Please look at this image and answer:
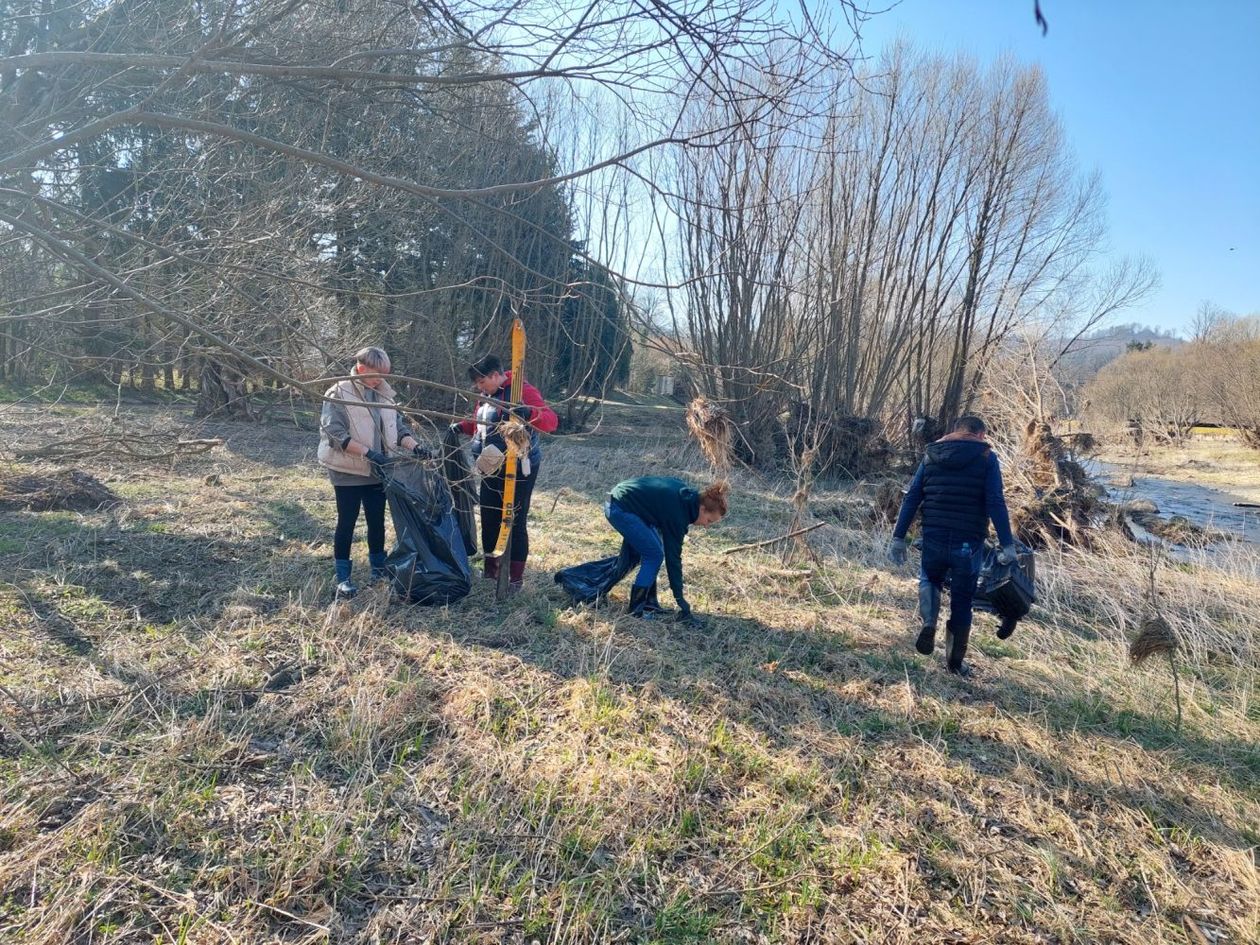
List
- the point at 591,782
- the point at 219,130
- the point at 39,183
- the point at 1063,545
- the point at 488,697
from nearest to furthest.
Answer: the point at 219,130
the point at 591,782
the point at 488,697
the point at 39,183
the point at 1063,545

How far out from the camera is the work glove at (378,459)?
4.36 m

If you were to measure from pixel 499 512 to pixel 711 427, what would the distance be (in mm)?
1725

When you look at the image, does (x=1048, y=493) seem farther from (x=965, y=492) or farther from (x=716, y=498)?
(x=716, y=498)

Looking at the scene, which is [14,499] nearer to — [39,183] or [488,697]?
[39,183]

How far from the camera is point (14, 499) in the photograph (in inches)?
249

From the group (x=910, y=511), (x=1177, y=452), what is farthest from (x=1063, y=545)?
(x=1177, y=452)

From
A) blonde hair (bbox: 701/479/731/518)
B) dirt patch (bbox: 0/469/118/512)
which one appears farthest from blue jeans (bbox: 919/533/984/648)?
dirt patch (bbox: 0/469/118/512)

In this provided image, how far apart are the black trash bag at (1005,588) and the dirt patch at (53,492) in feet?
23.1

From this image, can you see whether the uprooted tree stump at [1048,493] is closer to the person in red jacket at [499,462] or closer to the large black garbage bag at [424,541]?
the person in red jacket at [499,462]

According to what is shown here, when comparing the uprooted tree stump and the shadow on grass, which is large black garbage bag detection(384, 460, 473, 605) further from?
the uprooted tree stump

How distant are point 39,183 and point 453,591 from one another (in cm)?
325

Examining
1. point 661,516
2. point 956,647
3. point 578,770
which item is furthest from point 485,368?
point 956,647

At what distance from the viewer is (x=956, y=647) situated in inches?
167

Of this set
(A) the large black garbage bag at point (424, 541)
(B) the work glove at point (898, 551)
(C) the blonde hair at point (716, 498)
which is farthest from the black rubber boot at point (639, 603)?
(B) the work glove at point (898, 551)
